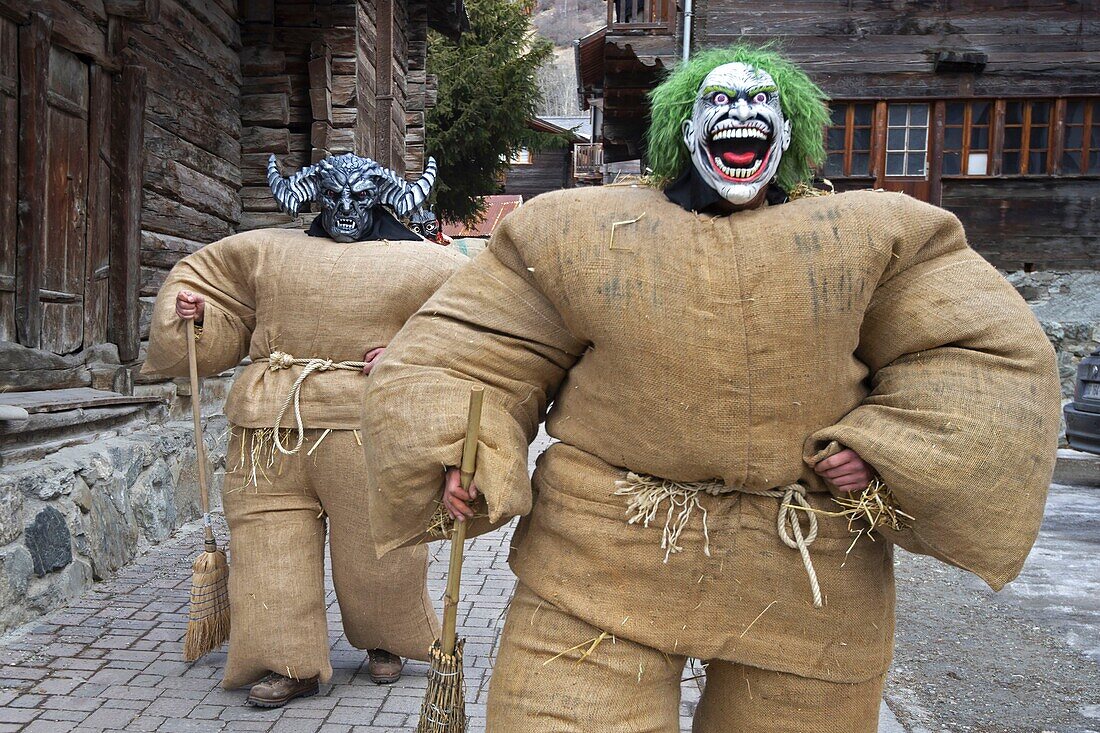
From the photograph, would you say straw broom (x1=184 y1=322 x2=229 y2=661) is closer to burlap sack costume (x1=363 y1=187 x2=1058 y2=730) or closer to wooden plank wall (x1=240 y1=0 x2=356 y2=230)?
burlap sack costume (x1=363 y1=187 x2=1058 y2=730)

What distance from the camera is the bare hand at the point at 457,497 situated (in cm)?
261

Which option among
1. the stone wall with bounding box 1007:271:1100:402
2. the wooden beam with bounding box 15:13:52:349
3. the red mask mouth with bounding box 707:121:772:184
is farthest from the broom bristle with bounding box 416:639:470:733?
the stone wall with bounding box 1007:271:1100:402

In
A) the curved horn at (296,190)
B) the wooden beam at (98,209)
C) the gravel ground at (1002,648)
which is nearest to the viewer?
the gravel ground at (1002,648)

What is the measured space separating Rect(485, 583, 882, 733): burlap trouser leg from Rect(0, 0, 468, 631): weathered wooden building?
3260 mm

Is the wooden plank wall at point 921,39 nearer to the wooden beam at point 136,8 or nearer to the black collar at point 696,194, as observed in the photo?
the wooden beam at point 136,8

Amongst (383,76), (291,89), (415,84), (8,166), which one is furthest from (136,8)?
(415,84)

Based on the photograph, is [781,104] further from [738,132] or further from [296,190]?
[296,190]

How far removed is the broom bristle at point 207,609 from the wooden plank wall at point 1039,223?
12.6m

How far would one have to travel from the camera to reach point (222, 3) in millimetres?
8398

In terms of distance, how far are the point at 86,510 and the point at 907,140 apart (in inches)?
484

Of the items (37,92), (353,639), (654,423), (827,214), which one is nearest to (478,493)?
(654,423)

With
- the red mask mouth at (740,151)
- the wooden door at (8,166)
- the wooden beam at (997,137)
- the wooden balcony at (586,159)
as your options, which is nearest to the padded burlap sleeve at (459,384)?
the red mask mouth at (740,151)

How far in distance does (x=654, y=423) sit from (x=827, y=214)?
59cm

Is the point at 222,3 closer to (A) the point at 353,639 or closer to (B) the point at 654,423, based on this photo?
(A) the point at 353,639
